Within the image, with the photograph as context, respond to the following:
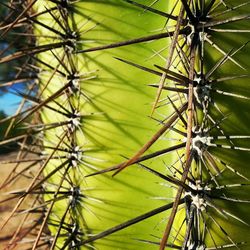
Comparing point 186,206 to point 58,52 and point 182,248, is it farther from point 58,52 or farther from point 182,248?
point 58,52

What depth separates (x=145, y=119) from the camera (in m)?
0.92

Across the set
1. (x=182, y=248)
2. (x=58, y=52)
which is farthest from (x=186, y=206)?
(x=58, y=52)

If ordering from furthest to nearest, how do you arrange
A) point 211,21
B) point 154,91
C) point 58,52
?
1. point 58,52
2. point 154,91
3. point 211,21

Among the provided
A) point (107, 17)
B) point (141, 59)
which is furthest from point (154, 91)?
point (107, 17)

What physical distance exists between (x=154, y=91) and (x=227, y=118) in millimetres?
190

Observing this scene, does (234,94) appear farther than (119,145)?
No

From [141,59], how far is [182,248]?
1.12 feet

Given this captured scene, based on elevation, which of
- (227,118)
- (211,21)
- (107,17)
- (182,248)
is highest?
(107,17)

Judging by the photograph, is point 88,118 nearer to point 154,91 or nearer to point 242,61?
point 154,91

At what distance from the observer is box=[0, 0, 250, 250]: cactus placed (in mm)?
748

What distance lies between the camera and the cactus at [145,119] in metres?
0.75

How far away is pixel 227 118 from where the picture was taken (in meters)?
0.76

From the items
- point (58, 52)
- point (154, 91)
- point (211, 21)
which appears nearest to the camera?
point (211, 21)

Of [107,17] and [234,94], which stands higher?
[107,17]
